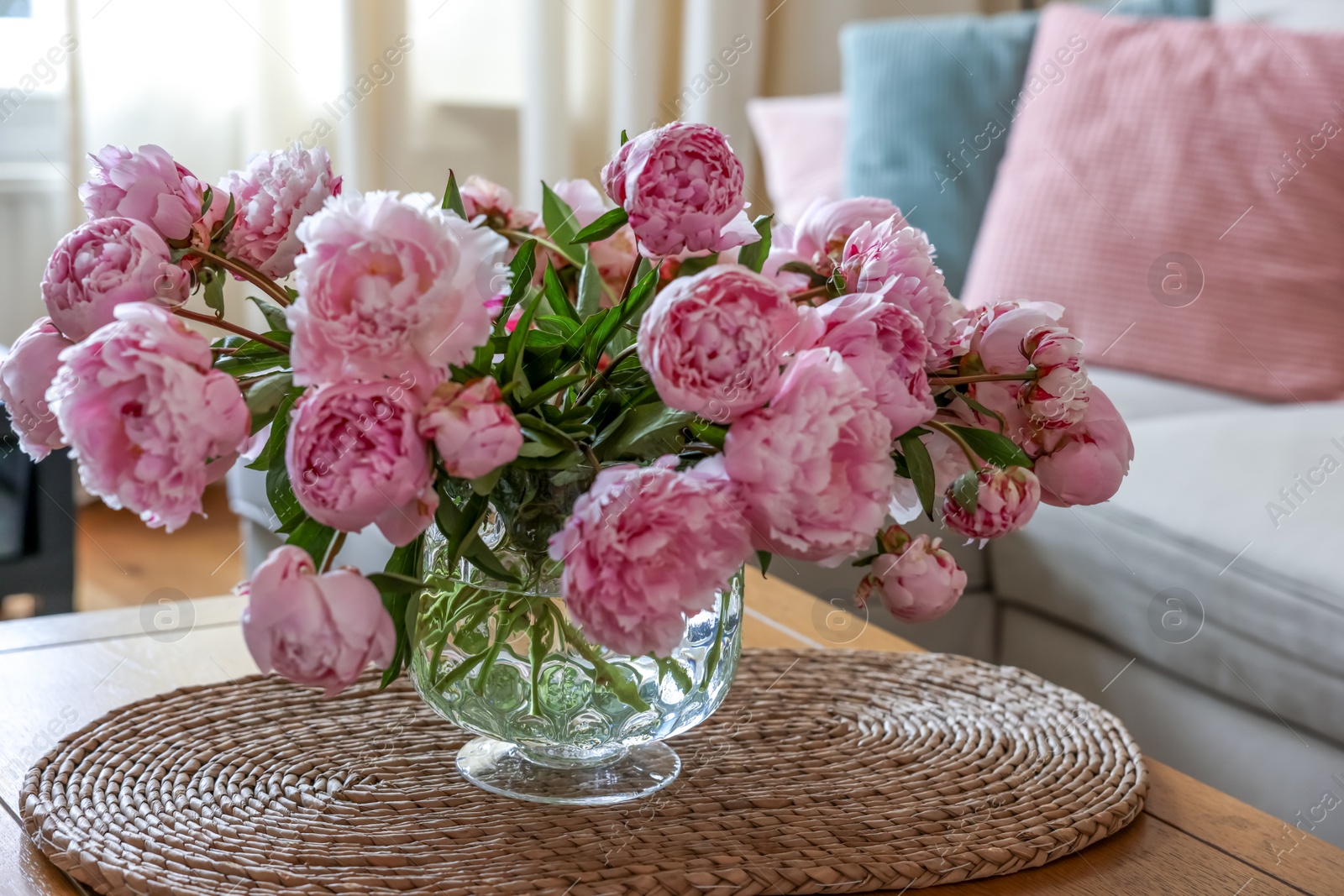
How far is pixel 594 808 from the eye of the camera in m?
0.64

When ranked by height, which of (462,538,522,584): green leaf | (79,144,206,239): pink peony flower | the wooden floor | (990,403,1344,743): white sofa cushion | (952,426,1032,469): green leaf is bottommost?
the wooden floor

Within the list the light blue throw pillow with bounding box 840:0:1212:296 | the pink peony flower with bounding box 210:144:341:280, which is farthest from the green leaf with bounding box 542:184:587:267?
the light blue throw pillow with bounding box 840:0:1212:296

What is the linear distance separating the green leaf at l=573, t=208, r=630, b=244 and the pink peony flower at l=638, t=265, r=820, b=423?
101 millimetres

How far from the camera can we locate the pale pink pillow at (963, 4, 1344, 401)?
1551 mm

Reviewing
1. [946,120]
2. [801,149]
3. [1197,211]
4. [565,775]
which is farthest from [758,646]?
[801,149]

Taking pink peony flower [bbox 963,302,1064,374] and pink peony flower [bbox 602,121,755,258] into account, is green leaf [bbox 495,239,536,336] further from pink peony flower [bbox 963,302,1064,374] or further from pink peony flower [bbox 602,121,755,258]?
pink peony flower [bbox 963,302,1064,374]

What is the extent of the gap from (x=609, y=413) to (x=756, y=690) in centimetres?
33

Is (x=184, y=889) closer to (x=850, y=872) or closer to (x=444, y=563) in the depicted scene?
(x=444, y=563)

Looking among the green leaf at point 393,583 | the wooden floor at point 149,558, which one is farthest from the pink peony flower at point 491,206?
the wooden floor at point 149,558

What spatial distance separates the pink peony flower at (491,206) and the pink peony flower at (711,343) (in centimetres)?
23

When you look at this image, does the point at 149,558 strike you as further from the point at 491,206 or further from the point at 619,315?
the point at 619,315

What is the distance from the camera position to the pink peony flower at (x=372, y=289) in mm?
433

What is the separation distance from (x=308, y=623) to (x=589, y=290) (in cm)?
24

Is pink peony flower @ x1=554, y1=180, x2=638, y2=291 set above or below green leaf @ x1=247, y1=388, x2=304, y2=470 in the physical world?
above
